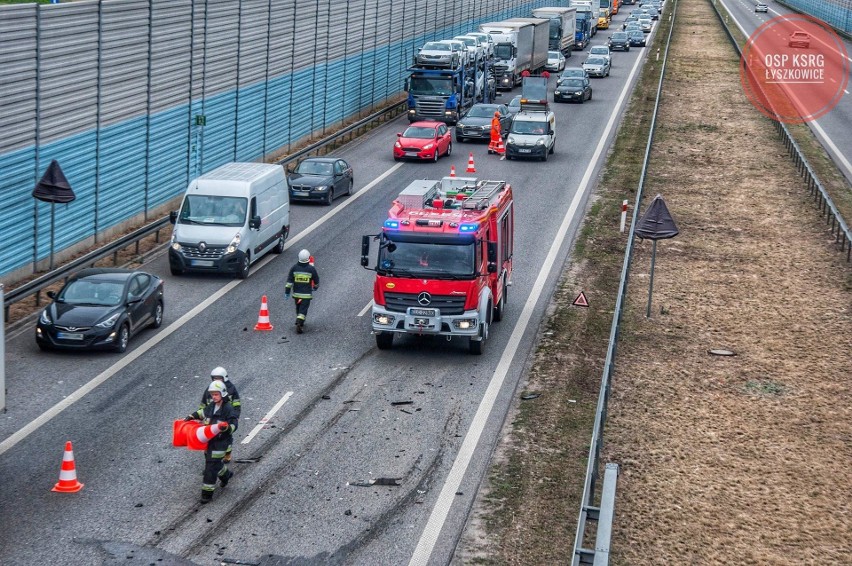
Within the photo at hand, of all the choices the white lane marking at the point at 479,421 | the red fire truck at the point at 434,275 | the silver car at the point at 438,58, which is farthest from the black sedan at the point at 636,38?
the red fire truck at the point at 434,275

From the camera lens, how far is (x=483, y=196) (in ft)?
82.2

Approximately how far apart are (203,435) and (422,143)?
102 feet

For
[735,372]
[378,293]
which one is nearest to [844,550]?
[735,372]

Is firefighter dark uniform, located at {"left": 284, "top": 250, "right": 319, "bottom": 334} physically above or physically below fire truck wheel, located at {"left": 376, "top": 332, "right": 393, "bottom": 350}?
above

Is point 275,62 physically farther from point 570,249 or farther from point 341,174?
point 570,249

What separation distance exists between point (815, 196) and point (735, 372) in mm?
18872

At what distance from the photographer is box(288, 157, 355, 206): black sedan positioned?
1490 inches

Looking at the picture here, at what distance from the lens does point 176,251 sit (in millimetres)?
28969

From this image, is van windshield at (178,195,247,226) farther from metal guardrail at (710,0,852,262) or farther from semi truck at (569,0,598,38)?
semi truck at (569,0,598,38)

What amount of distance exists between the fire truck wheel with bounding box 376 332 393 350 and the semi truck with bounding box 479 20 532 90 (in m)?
44.2

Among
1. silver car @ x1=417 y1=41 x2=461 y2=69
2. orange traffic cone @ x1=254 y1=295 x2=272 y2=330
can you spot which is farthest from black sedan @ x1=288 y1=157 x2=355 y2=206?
silver car @ x1=417 y1=41 x2=461 y2=69

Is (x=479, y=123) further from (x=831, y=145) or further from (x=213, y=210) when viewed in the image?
(x=213, y=210)

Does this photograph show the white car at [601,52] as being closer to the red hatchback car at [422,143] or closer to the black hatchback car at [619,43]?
the black hatchback car at [619,43]

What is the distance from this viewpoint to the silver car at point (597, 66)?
74125 millimetres
